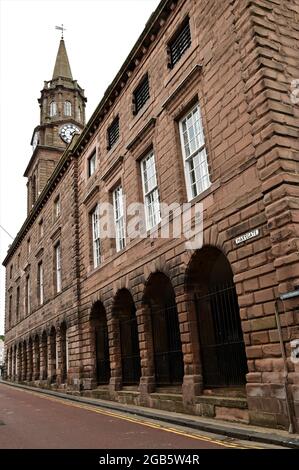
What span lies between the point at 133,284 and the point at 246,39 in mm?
8017

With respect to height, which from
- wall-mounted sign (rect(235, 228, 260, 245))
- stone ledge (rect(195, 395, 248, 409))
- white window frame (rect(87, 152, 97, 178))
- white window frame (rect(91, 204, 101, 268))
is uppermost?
white window frame (rect(87, 152, 97, 178))

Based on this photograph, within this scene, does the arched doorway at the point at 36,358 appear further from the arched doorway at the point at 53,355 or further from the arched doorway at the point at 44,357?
the arched doorway at the point at 53,355

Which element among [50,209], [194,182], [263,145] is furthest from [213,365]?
[50,209]

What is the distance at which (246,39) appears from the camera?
9188mm

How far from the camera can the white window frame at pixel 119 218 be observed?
1554cm

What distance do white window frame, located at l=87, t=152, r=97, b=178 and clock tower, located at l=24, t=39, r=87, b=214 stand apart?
1603 centimetres

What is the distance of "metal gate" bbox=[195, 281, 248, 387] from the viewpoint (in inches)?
392

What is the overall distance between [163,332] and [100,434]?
194 inches

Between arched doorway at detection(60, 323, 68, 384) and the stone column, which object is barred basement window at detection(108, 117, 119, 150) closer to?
the stone column

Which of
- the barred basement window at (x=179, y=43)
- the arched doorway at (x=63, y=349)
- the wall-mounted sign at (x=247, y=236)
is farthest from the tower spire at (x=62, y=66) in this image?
the wall-mounted sign at (x=247, y=236)

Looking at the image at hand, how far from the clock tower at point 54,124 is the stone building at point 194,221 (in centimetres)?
1478

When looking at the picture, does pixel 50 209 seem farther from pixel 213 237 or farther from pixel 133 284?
pixel 213 237

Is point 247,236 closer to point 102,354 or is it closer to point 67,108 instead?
point 102,354

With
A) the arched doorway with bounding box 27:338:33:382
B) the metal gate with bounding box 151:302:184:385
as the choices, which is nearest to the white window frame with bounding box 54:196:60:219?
the arched doorway with bounding box 27:338:33:382
